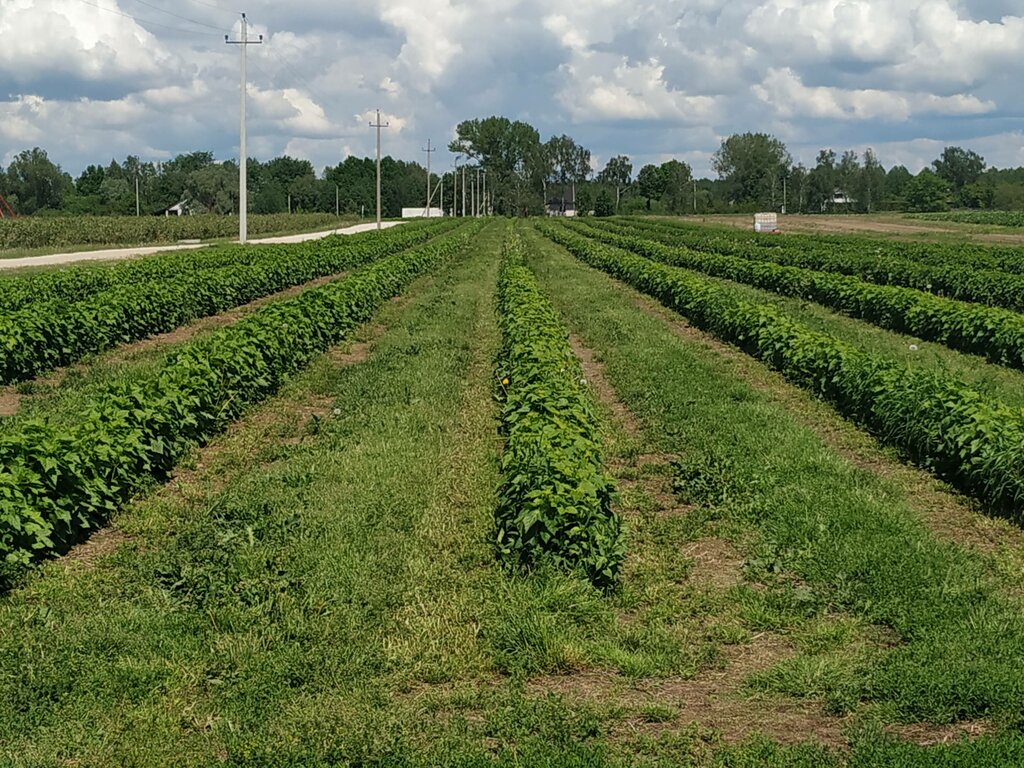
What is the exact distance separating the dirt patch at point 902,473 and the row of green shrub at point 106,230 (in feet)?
152

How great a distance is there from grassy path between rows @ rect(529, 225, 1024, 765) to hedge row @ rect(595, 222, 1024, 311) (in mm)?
14851

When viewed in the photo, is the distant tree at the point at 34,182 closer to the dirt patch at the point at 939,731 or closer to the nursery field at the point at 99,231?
the nursery field at the point at 99,231

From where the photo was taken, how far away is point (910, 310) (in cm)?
2156

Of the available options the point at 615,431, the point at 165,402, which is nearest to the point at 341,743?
the point at 165,402

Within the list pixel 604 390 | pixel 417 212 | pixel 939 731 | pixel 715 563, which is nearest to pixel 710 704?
pixel 939 731

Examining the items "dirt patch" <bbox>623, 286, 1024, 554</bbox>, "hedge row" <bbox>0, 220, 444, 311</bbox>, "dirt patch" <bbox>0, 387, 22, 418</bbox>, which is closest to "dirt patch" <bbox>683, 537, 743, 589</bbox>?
"dirt patch" <bbox>623, 286, 1024, 554</bbox>

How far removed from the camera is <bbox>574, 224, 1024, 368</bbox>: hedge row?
18.0 m

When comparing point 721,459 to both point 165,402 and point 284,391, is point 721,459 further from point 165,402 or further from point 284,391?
point 284,391

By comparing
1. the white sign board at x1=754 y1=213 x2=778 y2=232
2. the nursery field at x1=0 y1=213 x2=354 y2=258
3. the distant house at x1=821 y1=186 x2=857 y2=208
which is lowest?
the nursery field at x1=0 y1=213 x2=354 y2=258

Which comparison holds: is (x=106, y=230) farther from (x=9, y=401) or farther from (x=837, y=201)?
(x=837, y=201)

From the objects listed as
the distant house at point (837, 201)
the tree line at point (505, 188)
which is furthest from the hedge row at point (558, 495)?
the distant house at point (837, 201)

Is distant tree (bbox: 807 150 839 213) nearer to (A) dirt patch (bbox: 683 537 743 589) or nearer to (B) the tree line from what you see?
(B) the tree line

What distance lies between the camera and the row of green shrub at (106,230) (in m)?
53.7

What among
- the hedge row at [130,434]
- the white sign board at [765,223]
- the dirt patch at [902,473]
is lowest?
the dirt patch at [902,473]
